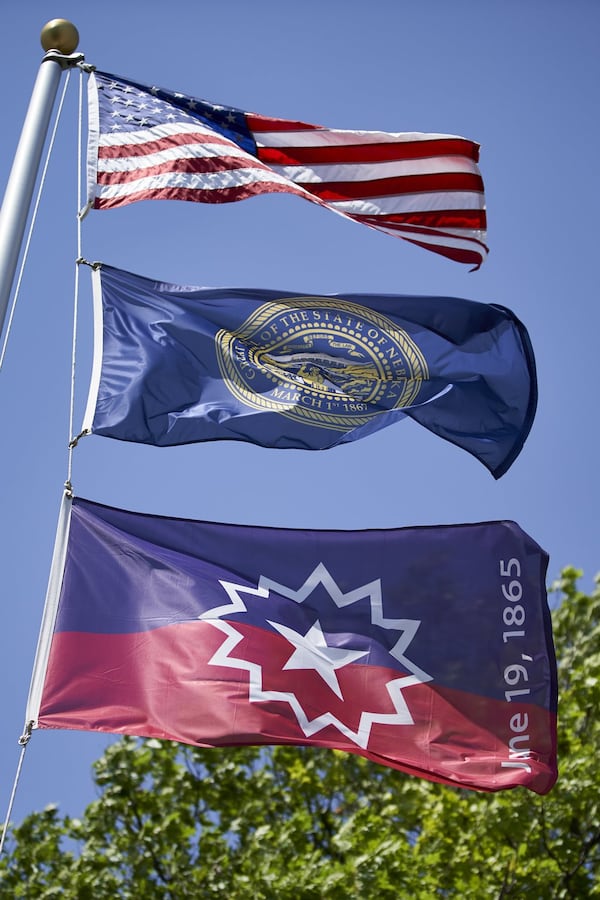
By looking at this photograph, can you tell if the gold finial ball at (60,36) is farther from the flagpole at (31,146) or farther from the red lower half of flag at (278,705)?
the red lower half of flag at (278,705)

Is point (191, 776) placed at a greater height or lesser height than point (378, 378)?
lesser

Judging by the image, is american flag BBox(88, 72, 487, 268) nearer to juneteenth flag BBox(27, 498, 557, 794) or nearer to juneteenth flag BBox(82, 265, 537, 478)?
juneteenth flag BBox(82, 265, 537, 478)

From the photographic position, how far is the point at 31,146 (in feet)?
24.6

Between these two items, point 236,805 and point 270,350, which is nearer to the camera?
point 270,350

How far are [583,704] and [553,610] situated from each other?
11.5 feet

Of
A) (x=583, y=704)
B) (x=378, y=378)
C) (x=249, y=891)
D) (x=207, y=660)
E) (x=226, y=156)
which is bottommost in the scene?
(x=249, y=891)

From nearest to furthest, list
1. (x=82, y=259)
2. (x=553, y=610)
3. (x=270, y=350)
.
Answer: (x=82, y=259)
(x=270, y=350)
(x=553, y=610)

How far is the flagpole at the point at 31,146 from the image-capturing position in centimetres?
683

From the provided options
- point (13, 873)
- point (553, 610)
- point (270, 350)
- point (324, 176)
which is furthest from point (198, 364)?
Answer: point (553, 610)

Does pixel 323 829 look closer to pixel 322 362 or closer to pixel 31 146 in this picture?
pixel 322 362

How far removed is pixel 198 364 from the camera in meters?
8.15

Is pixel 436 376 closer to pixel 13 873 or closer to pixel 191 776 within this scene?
pixel 191 776

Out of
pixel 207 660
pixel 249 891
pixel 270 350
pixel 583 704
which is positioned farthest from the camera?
pixel 583 704

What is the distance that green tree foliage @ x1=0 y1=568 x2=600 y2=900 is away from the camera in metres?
13.4
